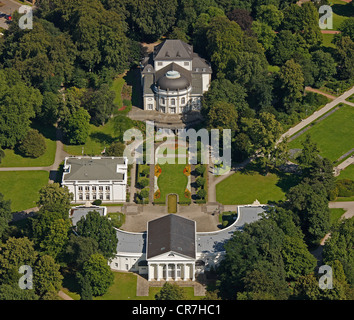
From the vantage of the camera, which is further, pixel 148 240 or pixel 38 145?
pixel 38 145

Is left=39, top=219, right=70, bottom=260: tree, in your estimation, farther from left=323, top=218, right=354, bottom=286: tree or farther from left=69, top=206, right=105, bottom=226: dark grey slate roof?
left=323, top=218, right=354, bottom=286: tree

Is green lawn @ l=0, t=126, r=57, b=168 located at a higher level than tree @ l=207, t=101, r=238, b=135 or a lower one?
lower

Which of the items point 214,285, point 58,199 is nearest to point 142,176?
point 58,199

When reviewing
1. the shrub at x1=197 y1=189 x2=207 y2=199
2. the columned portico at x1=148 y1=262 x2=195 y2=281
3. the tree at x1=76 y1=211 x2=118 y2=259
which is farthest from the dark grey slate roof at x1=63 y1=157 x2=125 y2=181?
the columned portico at x1=148 y1=262 x2=195 y2=281

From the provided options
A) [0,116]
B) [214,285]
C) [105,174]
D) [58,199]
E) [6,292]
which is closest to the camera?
[6,292]

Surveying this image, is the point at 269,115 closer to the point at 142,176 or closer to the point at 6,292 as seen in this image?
the point at 142,176

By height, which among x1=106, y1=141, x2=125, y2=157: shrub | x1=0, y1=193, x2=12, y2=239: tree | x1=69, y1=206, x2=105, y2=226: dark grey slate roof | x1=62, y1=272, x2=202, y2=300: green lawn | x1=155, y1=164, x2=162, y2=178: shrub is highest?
x1=106, y1=141, x2=125, y2=157: shrub

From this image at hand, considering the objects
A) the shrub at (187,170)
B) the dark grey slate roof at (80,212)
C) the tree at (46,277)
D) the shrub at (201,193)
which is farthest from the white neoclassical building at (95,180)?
the tree at (46,277)

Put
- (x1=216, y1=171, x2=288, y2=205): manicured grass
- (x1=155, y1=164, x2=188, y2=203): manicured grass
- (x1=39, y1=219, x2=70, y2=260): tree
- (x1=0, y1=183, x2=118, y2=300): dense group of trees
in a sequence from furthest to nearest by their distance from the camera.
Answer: (x1=155, y1=164, x2=188, y2=203): manicured grass < (x1=216, y1=171, x2=288, y2=205): manicured grass < (x1=39, y1=219, x2=70, y2=260): tree < (x1=0, y1=183, x2=118, y2=300): dense group of trees
